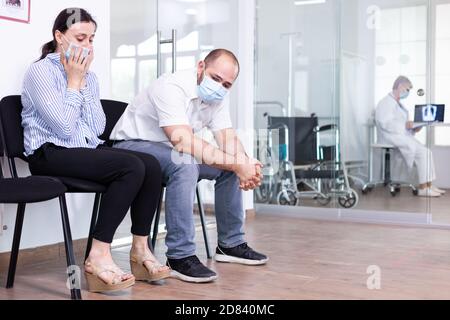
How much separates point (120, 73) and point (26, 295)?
2.17 metres

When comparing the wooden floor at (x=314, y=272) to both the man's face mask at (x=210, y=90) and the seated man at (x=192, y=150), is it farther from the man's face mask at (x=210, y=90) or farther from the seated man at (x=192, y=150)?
the man's face mask at (x=210, y=90)

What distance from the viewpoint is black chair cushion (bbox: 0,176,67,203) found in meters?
1.92

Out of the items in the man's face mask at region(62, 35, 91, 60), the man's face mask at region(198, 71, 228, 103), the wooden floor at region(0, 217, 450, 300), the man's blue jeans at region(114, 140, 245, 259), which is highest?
the man's face mask at region(62, 35, 91, 60)

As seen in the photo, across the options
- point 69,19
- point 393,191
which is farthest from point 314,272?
point 393,191

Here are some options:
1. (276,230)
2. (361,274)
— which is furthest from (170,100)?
(276,230)

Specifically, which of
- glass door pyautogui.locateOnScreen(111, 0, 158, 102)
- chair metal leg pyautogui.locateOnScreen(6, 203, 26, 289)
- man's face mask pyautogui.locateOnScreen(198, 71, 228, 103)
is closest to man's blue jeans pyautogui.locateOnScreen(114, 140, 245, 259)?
man's face mask pyautogui.locateOnScreen(198, 71, 228, 103)

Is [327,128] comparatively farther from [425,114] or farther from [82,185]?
[82,185]

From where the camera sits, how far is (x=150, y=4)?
13.2ft

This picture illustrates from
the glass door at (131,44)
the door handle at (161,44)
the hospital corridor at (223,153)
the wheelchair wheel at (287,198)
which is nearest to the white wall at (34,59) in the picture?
the hospital corridor at (223,153)

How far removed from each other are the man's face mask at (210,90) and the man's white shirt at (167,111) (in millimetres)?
28

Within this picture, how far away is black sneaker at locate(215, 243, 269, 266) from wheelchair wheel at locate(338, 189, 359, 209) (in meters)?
1.73

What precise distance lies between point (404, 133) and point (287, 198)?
96 centimetres

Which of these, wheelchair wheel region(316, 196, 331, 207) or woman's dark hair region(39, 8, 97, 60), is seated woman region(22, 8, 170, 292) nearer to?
woman's dark hair region(39, 8, 97, 60)
